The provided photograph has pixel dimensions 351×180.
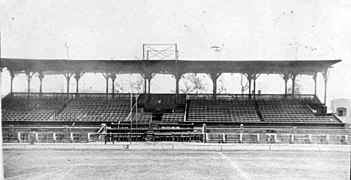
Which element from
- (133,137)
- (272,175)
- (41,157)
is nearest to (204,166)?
(272,175)

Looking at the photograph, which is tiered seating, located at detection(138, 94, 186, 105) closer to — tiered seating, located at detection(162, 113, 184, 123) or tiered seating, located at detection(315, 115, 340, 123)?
tiered seating, located at detection(162, 113, 184, 123)

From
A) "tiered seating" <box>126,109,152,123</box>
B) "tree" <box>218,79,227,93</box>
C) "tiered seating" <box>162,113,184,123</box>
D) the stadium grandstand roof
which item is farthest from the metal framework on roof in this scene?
"tree" <box>218,79,227,93</box>

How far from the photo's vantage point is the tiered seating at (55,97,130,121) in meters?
33.8

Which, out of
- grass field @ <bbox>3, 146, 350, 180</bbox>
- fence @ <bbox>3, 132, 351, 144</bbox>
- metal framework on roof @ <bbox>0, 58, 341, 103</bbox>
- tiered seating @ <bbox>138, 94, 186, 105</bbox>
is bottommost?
fence @ <bbox>3, 132, 351, 144</bbox>

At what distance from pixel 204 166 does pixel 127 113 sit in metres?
22.0

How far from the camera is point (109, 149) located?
20.3 metres

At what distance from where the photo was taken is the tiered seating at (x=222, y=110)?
33.6 meters

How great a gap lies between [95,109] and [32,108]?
18.2 ft

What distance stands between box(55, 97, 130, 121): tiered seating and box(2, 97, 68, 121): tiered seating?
3.57ft

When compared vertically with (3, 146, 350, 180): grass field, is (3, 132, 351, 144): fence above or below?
below

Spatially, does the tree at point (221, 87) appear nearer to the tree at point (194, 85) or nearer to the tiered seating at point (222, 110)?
the tree at point (194, 85)

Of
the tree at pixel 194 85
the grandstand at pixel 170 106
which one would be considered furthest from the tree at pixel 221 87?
the grandstand at pixel 170 106

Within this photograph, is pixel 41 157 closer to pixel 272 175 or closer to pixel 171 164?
pixel 171 164

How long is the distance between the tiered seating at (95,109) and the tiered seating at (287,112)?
12013 millimetres
